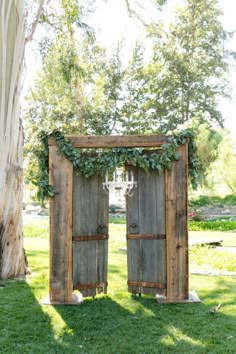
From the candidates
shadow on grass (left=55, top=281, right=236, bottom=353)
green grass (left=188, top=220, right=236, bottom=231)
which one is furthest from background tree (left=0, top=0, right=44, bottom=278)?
green grass (left=188, top=220, right=236, bottom=231)

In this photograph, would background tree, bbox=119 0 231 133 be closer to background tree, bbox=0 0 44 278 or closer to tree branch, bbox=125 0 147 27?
tree branch, bbox=125 0 147 27

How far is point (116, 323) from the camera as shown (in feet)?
12.2

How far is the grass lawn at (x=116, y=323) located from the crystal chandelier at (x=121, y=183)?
1225mm

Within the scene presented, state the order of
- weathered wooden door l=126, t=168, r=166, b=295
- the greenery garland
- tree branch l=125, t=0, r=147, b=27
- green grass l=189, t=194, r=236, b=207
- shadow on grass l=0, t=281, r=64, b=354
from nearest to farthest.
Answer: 1. shadow on grass l=0, t=281, r=64, b=354
2. the greenery garland
3. weathered wooden door l=126, t=168, r=166, b=295
4. tree branch l=125, t=0, r=147, b=27
5. green grass l=189, t=194, r=236, b=207

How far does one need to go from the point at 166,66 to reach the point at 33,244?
58.8ft

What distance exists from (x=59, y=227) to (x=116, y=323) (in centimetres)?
122

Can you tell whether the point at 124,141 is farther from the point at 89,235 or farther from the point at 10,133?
the point at 10,133

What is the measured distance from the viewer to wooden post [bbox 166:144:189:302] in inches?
171

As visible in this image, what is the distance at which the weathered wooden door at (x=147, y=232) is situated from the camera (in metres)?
4.44

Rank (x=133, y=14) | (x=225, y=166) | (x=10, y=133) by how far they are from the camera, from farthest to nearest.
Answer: (x=225, y=166) → (x=133, y=14) → (x=10, y=133)

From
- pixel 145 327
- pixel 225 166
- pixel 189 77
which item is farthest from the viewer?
pixel 189 77

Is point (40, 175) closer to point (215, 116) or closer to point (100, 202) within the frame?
point (100, 202)

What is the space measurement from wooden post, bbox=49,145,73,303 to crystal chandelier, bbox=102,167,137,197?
1.55 feet

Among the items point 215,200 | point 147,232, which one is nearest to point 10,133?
point 147,232
